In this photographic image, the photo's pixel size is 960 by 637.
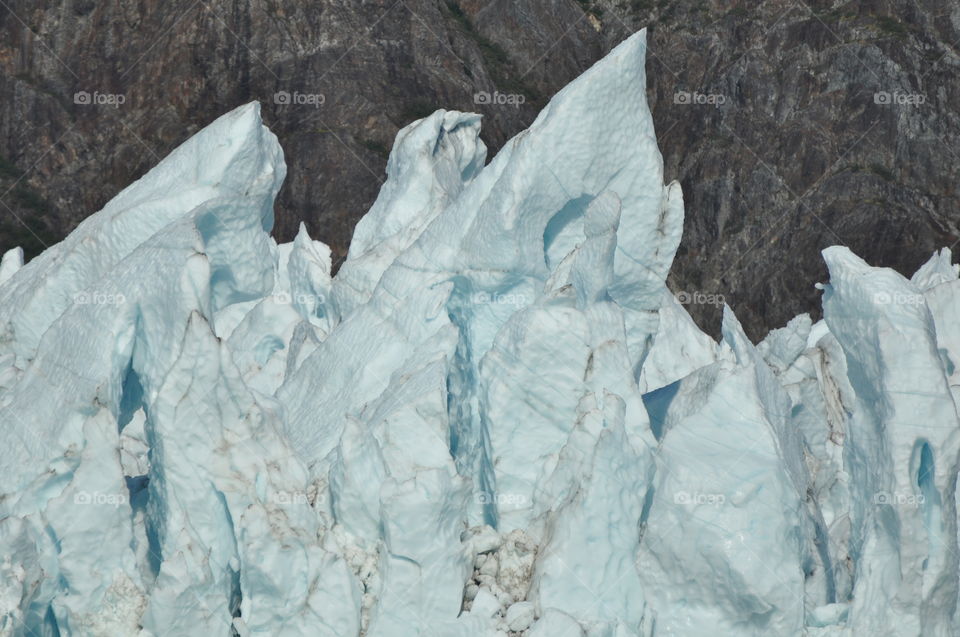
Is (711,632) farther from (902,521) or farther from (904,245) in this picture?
(904,245)

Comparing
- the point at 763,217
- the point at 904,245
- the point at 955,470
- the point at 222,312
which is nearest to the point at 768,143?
the point at 763,217

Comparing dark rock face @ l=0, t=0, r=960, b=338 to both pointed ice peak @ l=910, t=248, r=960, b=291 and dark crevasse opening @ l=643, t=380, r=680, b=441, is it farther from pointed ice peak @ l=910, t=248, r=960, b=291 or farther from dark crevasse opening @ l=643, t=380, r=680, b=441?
dark crevasse opening @ l=643, t=380, r=680, b=441

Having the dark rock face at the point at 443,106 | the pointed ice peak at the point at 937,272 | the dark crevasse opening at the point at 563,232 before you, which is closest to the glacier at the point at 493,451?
the dark crevasse opening at the point at 563,232

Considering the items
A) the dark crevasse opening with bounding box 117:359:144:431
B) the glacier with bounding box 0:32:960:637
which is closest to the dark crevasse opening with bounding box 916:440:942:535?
the glacier with bounding box 0:32:960:637

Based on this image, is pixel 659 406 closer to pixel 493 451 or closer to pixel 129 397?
pixel 493 451

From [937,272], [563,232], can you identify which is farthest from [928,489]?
[937,272]
